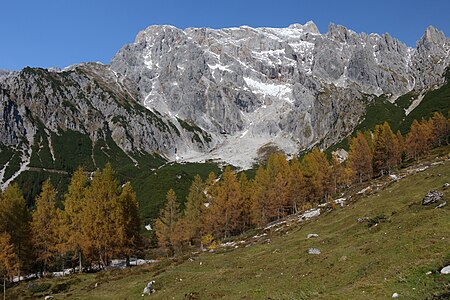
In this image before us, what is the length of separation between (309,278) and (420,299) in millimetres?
10902

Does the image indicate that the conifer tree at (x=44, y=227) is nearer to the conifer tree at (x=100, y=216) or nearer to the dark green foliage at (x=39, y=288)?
the conifer tree at (x=100, y=216)

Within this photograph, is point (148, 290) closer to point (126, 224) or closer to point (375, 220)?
point (375, 220)

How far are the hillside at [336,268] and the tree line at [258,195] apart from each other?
3479cm

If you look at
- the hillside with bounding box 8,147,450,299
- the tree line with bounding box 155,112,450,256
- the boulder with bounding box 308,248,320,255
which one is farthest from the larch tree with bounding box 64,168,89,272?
the boulder with bounding box 308,248,320,255

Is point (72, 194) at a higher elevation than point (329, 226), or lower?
higher

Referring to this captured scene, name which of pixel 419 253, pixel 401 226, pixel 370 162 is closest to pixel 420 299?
pixel 419 253

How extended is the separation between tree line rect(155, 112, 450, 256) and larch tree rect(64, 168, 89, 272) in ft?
84.6

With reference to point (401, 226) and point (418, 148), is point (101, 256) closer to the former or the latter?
point (401, 226)

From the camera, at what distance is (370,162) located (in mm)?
115562

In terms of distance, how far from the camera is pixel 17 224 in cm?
6306

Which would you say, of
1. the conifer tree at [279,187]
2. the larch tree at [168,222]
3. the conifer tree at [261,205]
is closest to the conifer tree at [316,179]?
the conifer tree at [279,187]

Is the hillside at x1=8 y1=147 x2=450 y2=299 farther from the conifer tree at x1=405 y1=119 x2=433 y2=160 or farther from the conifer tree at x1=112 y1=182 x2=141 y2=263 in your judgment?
the conifer tree at x1=405 y1=119 x2=433 y2=160

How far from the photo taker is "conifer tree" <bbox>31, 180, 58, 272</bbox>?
2537 inches

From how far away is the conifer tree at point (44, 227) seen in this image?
211 feet
